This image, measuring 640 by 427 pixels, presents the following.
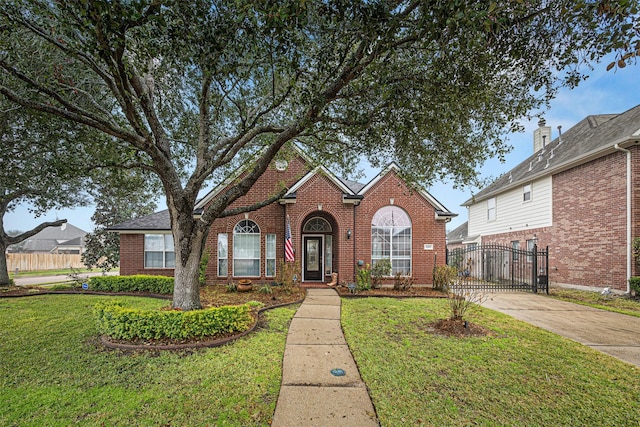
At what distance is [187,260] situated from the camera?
7164 mm

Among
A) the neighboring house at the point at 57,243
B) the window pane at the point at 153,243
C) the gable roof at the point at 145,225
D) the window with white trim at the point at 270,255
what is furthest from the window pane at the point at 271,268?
the neighboring house at the point at 57,243

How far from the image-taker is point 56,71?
6.63 meters

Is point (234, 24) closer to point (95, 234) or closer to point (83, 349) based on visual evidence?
point (83, 349)

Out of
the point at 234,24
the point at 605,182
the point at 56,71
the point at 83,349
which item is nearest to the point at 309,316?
the point at 83,349

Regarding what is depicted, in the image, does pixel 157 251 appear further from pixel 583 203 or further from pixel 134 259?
pixel 583 203

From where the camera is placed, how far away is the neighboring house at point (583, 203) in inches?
453

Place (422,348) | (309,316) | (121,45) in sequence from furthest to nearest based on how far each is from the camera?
(309,316) < (422,348) < (121,45)

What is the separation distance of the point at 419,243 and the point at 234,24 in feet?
36.6

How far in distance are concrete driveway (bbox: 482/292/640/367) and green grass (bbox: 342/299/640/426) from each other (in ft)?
1.71

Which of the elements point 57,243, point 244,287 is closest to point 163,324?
point 244,287

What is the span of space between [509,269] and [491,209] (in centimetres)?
476

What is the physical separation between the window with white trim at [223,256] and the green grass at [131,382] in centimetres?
693

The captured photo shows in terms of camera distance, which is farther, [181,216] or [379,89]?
[181,216]

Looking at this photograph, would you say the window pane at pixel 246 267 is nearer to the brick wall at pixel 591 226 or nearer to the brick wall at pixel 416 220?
the brick wall at pixel 416 220
